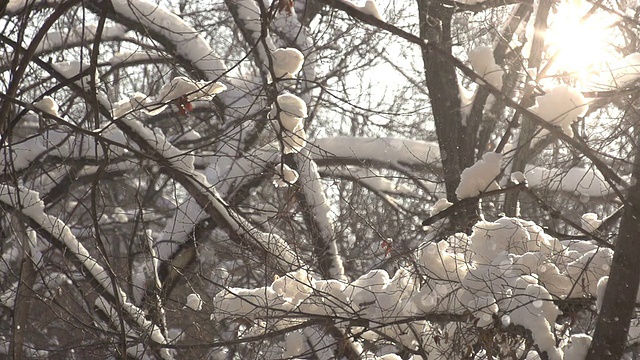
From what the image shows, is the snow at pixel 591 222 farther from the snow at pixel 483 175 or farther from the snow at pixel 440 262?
the snow at pixel 440 262

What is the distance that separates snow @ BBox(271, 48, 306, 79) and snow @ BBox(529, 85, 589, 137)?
107cm

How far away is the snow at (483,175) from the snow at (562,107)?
459 millimetres

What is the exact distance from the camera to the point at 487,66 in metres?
4.14

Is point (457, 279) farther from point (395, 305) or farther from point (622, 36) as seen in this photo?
point (622, 36)

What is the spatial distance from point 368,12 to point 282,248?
1222 millimetres

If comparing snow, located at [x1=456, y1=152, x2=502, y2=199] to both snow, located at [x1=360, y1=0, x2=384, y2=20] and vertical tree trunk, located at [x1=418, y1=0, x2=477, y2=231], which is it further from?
vertical tree trunk, located at [x1=418, y1=0, x2=477, y2=231]

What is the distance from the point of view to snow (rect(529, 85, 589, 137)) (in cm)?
380

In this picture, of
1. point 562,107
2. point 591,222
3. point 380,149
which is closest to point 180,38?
point 380,149

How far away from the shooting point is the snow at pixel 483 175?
4297mm

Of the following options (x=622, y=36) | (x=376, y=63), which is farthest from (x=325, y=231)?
(x=376, y=63)

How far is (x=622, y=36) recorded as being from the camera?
534 cm

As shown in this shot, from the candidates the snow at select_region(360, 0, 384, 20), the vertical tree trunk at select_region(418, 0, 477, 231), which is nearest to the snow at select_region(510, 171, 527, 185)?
the snow at select_region(360, 0, 384, 20)

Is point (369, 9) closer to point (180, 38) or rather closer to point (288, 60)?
point (288, 60)

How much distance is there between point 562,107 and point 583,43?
1359 mm
